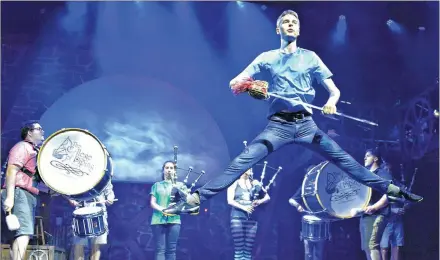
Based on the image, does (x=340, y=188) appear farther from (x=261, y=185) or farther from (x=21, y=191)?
(x=21, y=191)

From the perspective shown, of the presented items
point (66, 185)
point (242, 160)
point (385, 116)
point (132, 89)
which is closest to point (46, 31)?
point (132, 89)

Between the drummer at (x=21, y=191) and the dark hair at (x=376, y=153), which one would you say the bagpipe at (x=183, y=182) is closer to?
the drummer at (x=21, y=191)

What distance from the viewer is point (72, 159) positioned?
31.7 feet

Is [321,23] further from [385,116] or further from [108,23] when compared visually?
[108,23]

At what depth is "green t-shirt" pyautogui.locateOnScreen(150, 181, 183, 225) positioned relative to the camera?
32.6 feet

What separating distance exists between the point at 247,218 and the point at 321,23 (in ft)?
7.54

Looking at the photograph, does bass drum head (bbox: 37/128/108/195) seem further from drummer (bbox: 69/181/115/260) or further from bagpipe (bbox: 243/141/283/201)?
bagpipe (bbox: 243/141/283/201)

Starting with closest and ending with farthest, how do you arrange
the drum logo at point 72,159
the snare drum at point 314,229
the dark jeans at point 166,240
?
the drum logo at point 72,159 → the dark jeans at point 166,240 → the snare drum at point 314,229

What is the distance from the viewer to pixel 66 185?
956cm

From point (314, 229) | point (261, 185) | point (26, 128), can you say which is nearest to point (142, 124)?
point (26, 128)

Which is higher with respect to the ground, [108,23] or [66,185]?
[108,23]

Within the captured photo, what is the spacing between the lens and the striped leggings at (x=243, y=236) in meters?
9.91

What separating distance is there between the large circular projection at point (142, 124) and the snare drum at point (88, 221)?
555 millimetres

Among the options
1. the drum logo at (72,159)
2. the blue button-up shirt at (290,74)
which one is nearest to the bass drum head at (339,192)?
the blue button-up shirt at (290,74)
